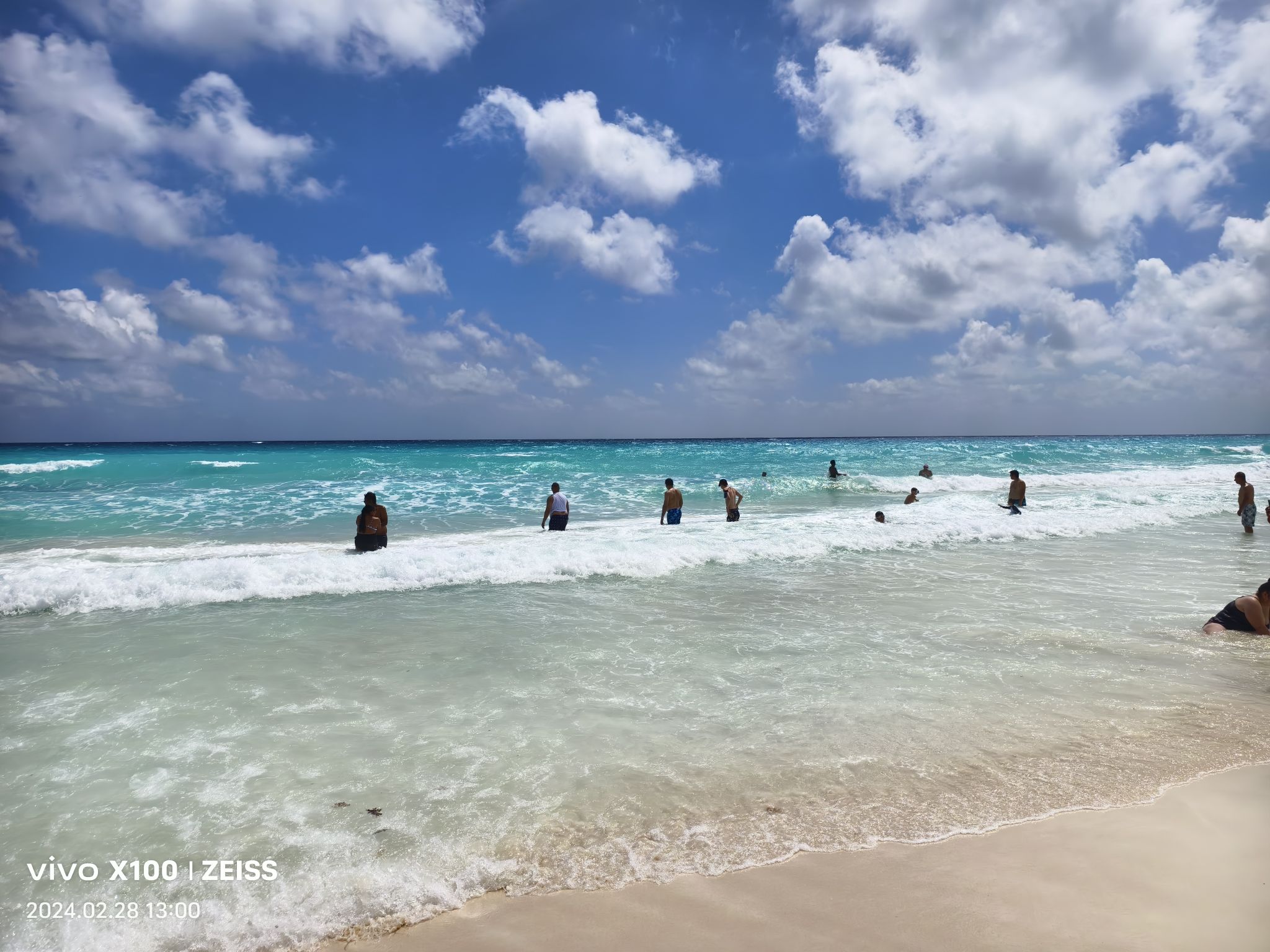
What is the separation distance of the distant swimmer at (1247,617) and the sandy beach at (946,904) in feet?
15.4

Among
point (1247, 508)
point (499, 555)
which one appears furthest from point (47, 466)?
point (1247, 508)

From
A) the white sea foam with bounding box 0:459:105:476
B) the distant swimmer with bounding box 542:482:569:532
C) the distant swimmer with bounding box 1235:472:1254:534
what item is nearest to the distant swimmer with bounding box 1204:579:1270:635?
the distant swimmer with bounding box 1235:472:1254:534

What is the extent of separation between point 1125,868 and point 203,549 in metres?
16.5

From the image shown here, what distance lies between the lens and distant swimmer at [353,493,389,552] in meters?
13.2

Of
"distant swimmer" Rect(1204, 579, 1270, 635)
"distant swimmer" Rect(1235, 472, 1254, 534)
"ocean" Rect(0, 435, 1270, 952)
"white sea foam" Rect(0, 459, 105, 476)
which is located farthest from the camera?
"white sea foam" Rect(0, 459, 105, 476)

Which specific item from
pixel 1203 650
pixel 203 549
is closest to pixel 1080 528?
pixel 1203 650

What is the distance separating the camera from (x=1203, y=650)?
6.54 meters

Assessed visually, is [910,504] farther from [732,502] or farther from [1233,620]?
[1233,620]

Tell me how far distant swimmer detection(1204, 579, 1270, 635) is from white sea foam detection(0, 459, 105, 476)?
51978 mm

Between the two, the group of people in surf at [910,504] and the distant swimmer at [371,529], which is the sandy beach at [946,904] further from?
the distant swimmer at [371,529]

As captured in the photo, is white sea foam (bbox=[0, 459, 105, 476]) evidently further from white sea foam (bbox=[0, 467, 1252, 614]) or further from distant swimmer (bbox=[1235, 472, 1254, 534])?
distant swimmer (bbox=[1235, 472, 1254, 534])

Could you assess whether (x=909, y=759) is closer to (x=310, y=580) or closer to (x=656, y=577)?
(x=656, y=577)

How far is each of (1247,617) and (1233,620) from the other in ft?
0.39

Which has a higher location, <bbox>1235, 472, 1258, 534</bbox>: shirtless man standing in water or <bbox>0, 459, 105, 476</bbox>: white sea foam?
<bbox>1235, 472, 1258, 534</bbox>: shirtless man standing in water
